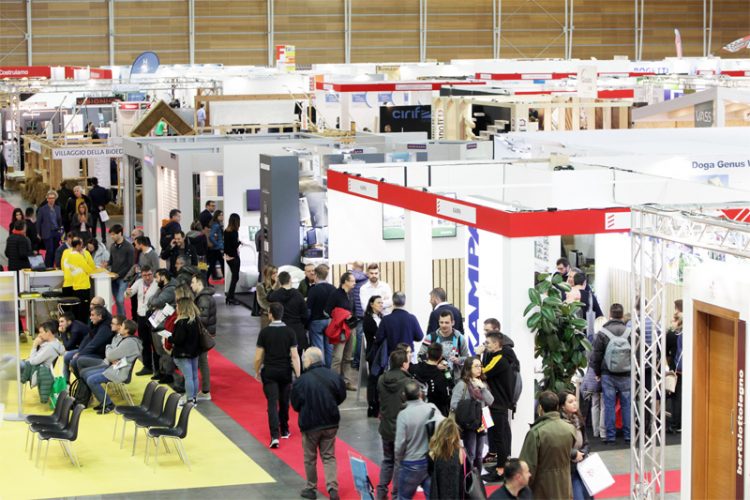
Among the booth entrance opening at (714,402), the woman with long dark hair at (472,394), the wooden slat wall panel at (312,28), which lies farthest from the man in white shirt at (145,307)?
the wooden slat wall panel at (312,28)

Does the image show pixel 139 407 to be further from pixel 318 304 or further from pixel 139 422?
pixel 318 304

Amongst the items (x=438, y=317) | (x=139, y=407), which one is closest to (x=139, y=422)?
(x=139, y=407)

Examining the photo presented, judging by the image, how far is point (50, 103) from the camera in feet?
96.6

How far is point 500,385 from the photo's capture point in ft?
30.5

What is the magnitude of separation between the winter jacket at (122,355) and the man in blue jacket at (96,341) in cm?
25

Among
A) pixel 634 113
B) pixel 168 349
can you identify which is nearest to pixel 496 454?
pixel 168 349

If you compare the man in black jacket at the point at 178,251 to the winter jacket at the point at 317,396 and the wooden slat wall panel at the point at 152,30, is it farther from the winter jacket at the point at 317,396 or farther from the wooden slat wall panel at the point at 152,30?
the wooden slat wall panel at the point at 152,30

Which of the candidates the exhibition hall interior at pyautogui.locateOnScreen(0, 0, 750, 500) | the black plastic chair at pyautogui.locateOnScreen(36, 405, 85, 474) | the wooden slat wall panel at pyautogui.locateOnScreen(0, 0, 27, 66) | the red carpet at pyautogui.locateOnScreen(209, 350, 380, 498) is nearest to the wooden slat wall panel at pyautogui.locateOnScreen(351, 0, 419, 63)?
the wooden slat wall panel at pyautogui.locateOnScreen(0, 0, 27, 66)

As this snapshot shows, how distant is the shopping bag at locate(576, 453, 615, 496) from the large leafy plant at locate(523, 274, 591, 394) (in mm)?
1639

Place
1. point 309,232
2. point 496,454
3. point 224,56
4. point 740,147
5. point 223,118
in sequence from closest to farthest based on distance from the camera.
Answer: point 496,454 < point 740,147 < point 309,232 < point 223,118 < point 224,56

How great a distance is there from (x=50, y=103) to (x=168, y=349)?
19013 mm

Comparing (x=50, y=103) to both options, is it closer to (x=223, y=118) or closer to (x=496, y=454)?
(x=223, y=118)

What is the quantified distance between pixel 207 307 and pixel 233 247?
182 inches

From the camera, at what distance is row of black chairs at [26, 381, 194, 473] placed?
986cm
